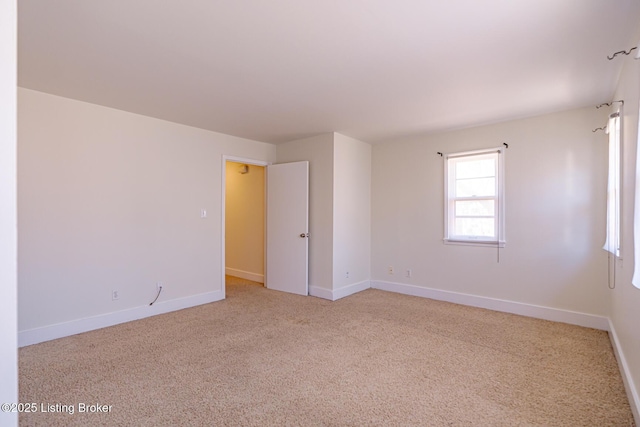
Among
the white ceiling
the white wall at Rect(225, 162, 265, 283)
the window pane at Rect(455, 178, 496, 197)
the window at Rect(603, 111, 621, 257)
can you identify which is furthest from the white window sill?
the white wall at Rect(225, 162, 265, 283)

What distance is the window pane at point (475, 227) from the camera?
4.33 m

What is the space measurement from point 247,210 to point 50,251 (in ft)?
10.8

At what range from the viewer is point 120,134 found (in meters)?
3.72

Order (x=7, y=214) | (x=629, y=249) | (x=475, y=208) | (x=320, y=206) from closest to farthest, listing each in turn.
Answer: (x=7, y=214), (x=629, y=249), (x=475, y=208), (x=320, y=206)

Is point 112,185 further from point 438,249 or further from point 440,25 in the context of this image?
point 438,249

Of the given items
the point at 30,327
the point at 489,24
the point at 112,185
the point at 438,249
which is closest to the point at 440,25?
the point at 489,24

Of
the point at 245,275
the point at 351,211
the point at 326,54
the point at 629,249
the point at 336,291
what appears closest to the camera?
the point at 629,249

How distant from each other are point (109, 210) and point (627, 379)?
15.9ft

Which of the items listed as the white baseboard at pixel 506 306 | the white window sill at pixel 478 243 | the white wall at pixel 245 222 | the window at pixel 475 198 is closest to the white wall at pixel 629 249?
the white baseboard at pixel 506 306

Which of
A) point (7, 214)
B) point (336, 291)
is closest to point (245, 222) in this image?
point (336, 291)

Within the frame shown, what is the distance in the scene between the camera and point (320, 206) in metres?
4.92

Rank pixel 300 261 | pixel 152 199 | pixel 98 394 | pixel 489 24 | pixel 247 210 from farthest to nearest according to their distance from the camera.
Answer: pixel 247 210 < pixel 300 261 < pixel 152 199 < pixel 98 394 < pixel 489 24

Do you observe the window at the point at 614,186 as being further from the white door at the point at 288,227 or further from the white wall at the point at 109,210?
the white wall at the point at 109,210

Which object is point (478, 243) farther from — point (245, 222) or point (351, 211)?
point (245, 222)
